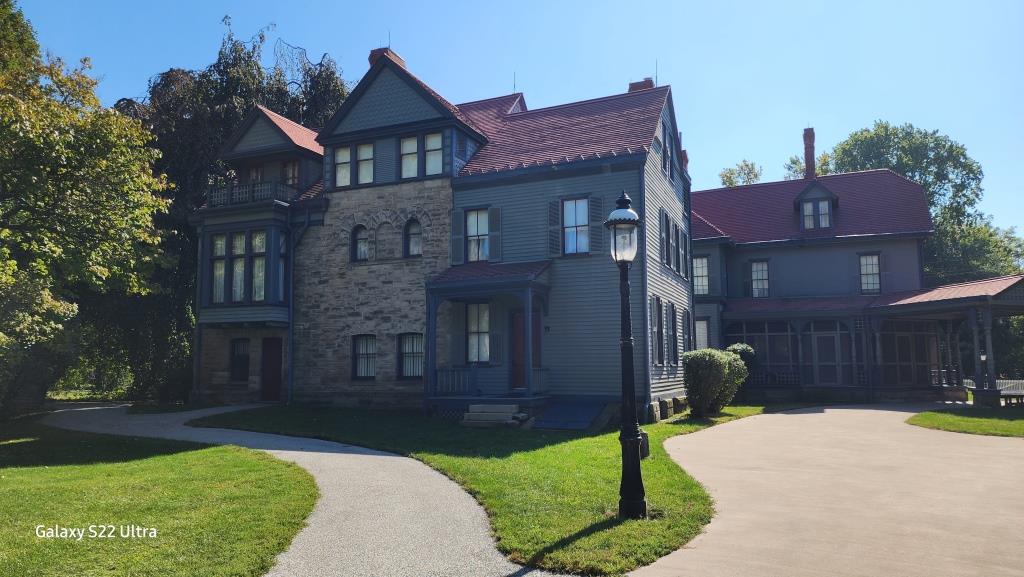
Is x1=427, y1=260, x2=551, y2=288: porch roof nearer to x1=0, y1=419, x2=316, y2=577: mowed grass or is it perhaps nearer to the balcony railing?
the balcony railing

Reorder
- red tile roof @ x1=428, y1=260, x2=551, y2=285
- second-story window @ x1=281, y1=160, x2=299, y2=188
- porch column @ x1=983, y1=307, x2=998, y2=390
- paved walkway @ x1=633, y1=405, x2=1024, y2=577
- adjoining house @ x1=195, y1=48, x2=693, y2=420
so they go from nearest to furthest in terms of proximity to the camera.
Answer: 1. paved walkway @ x1=633, y1=405, x2=1024, y2=577
2. red tile roof @ x1=428, y1=260, x2=551, y2=285
3. adjoining house @ x1=195, y1=48, x2=693, y2=420
4. porch column @ x1=983, y1=307, x2=998, y2=390
5. second-story window @ x1=281, y1=160, x2=299, y2=188

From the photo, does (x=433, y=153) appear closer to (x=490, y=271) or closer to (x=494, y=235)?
(x=494, y=235)

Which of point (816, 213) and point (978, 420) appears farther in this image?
point (816, 213)

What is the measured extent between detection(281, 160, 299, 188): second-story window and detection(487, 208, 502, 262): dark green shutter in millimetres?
8160

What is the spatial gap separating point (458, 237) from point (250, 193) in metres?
7.67

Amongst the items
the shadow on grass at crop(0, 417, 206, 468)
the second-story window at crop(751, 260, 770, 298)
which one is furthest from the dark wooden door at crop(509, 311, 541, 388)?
the second-story window at crop(751, 260, 770, 298)

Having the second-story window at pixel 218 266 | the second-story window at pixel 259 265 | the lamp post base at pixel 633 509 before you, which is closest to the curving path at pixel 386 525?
the lamp post base at pixel 633 509

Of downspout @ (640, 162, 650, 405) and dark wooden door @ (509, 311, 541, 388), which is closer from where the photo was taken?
downspout @ (640, 162, 650, 405)

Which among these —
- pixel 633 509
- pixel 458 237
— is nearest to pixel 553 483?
pixel 633 509

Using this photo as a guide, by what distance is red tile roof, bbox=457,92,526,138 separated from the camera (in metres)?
23.8

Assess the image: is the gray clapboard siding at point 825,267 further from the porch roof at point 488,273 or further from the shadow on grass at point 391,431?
the shadow on grass at point 391,431

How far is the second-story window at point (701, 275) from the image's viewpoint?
97.1 feet

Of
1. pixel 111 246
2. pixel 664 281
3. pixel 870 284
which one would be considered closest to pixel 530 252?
pixel 664 281

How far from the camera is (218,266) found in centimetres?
2297
